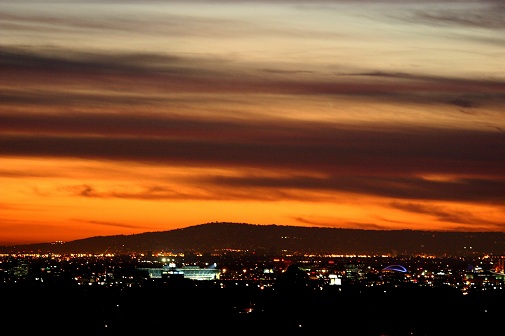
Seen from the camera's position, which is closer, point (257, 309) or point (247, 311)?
point (247, 311)

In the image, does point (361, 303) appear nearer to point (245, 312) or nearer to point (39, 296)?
point (245, 312)

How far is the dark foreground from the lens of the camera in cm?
8106

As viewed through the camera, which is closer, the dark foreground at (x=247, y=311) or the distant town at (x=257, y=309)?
the dark foreground at (x=247, y=311)

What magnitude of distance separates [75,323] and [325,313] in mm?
23435

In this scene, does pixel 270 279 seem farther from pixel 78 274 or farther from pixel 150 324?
pixel 150 324

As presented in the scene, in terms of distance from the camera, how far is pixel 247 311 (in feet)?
344

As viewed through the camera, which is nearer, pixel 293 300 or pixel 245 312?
pixel 245 312

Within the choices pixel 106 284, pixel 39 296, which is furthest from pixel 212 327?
pixel 106 284

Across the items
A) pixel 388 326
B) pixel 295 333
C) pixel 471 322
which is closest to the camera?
pixel 295 333

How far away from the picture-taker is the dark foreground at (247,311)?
81062 millimetres

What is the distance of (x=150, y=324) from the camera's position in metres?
85.0

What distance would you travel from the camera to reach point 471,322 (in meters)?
93.6

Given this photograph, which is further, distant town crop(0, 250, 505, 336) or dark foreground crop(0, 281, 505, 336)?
distant town crop(0, 250, 505, 336)

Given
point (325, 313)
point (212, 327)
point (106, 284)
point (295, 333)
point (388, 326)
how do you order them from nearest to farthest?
point (295, 333), point (212, 327), point (388, 326), point (325, 313), point (106, 284)
